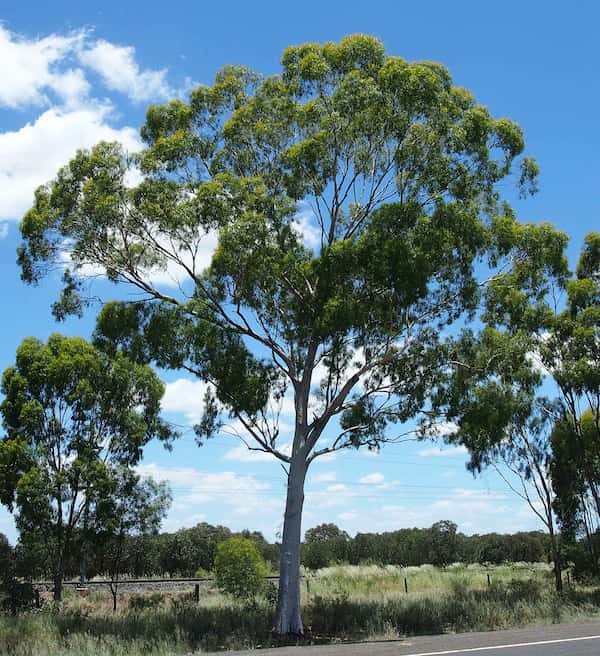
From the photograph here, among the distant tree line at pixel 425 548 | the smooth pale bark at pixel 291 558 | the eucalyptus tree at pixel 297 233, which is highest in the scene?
the eucalyptus tree at pixel 297 233

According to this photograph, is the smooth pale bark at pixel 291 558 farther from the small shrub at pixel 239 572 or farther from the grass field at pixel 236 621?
the small shrub at pixel 239 572

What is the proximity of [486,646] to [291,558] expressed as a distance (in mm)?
5526

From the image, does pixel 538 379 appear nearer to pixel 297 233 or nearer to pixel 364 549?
pixel 297 233

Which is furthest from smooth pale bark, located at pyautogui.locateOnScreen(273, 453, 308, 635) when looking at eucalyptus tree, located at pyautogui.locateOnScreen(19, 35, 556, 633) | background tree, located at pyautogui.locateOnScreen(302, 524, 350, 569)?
background tree, located at pyautogui.locateOnScreen(302, 524, 350, 569)

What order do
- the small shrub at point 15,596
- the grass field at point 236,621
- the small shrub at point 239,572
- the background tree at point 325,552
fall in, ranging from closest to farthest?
1. the grass field at point 236,621
2. the small shrub at point 15,596
3. the small shrub at point 239,572
4. the background tree at point 325,552

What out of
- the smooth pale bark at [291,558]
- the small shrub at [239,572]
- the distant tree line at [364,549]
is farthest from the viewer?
the distant tree line at [364,549]

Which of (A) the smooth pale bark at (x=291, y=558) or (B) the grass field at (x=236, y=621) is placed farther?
(A) the smooth pale bark at (x=291, y=558)

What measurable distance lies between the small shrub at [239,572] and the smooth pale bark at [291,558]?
659 cm

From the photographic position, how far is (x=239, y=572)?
23375 millimetres

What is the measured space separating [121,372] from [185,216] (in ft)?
21.8

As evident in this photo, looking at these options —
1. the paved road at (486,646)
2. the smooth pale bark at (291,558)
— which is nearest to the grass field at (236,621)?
the smooth pale bark at (291,558)

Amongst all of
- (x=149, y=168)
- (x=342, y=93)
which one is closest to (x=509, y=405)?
(x=342, y=93)

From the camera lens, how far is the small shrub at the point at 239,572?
23.3 metres

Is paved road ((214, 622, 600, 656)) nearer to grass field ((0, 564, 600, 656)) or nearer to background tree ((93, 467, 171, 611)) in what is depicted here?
grass field ((0, 564, 600, 656))
